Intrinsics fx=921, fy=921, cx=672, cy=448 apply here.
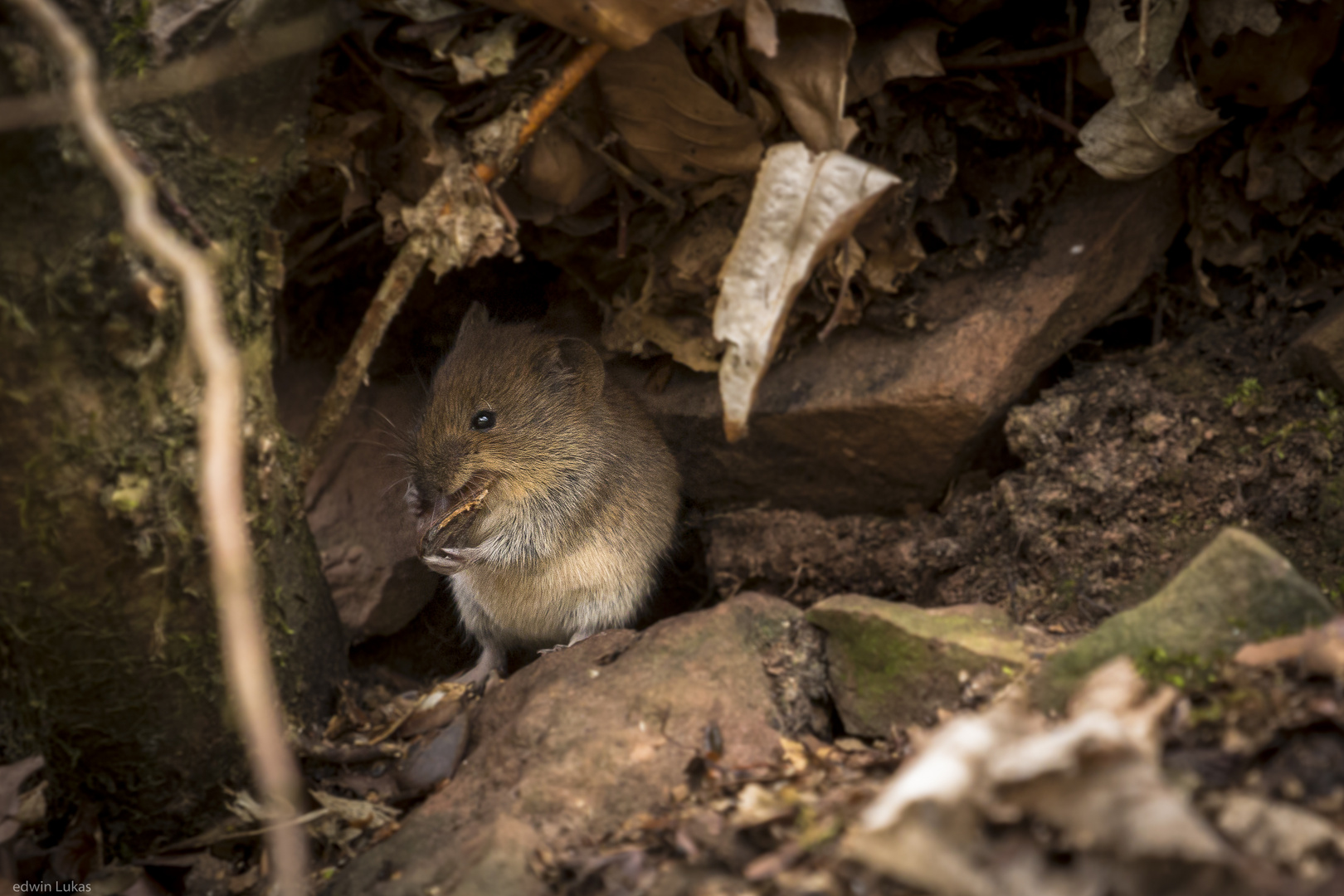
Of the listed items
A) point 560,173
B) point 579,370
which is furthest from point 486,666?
point 560,173

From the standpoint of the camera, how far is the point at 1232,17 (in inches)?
115

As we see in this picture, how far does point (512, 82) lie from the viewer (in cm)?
305

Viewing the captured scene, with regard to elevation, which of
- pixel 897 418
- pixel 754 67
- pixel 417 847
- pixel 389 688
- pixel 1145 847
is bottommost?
pixel 389 688

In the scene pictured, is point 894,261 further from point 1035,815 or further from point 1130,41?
point 1035,815

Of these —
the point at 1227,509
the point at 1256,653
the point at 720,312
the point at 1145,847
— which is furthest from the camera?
the point at 1227,509

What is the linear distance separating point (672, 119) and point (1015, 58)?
1.27 metres

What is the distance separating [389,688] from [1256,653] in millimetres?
3318

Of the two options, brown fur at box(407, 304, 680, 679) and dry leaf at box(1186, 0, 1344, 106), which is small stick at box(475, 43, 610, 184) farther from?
dry leaf at box(1186, 0, 1344, 106)

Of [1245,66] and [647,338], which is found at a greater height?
[1245,66]

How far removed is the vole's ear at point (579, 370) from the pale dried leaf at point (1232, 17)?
2.72 m

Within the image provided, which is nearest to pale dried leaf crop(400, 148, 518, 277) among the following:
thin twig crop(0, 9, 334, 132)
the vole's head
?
thin twig crop(0, 9, 334, 132)

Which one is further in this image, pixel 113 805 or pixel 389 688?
pixel 389 688

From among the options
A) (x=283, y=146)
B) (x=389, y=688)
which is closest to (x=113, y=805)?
(x=389, y=688)

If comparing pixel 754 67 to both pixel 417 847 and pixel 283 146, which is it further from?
pixel 417 847
